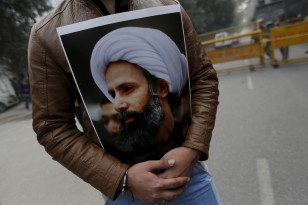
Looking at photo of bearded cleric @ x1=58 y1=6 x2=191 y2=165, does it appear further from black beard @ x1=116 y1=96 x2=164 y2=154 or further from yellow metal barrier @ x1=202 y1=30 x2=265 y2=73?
yellow metal barrier @ x1=202 y1=30 x2=265 y2=73

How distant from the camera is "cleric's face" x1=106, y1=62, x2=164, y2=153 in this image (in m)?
1.01

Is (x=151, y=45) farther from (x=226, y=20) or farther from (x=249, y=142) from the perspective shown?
(x=226, y=20)

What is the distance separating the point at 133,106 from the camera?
40.4 inches

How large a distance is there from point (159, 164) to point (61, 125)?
38 cm

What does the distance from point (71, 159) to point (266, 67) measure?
9885 millimetres

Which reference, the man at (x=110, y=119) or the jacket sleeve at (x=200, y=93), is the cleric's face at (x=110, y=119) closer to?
the man at (x=110, y=119)

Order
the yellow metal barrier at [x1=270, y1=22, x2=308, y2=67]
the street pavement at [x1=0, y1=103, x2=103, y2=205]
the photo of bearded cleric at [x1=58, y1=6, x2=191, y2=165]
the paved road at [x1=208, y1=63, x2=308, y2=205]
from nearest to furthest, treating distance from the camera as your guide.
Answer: the photo of bearded cleric at [x1=58, y1=6, x2=191, y2=165] → the paved road at [x1=208, y1=63, x2=308, y2=205] → the street pavement at [x1=0, y1=103, x2=103, y2=205] → the yellow metal barrier at [x1=270, y1=22, x2=308, y2=67]

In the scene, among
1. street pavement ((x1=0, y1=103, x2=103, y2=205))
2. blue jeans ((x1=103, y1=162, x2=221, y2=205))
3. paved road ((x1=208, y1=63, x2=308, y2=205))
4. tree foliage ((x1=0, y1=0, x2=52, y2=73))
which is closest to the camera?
blue jeans ((x1=103, y1=162, x2=221, y2=205))

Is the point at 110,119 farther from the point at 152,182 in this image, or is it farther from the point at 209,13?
the point at 209,13

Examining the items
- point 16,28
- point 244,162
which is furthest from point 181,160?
point 16,28

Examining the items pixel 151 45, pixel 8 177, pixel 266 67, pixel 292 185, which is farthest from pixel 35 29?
pixel 266 67

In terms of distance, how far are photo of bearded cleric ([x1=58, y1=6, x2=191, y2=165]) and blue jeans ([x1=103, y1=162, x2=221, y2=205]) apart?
228 millimetres

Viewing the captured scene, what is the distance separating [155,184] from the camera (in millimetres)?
976

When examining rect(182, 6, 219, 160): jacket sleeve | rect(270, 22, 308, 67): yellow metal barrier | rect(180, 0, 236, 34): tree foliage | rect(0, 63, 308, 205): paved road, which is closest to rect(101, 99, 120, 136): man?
rect(182, 6, 219, 160): jacket sleeve
